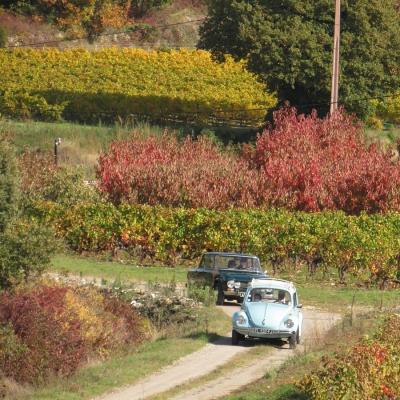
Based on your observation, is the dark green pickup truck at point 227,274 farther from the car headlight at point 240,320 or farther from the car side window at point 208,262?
the car headlight at point 240,320

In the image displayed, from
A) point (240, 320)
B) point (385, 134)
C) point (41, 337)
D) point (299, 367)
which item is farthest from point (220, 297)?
point (385, 134)

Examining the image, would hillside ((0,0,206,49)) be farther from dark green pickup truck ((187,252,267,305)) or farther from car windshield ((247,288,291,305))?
car windshield ((247,288,291,305))

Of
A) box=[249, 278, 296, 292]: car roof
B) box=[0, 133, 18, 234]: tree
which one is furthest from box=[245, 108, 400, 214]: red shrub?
box=[249, 278, 296, 292]: car roof

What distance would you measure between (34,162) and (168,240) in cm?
964

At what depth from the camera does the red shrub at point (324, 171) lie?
1688 inches

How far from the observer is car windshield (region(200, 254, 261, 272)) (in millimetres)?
32000

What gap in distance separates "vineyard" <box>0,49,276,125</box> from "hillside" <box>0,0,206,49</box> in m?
2.81

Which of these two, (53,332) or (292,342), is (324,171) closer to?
(292,342)

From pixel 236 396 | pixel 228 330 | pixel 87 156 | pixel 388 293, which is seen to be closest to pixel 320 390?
pixel 236 396

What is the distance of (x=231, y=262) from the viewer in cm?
3219

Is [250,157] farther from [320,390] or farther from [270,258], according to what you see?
[320,390]

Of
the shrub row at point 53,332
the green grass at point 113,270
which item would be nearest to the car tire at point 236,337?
the shrub row at point 53,332

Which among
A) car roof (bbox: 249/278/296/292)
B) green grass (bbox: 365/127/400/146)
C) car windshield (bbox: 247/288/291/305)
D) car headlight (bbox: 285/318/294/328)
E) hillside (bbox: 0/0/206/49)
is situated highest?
hillside (bbox: 0/0/206/49)

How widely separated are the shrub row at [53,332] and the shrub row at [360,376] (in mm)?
7029
